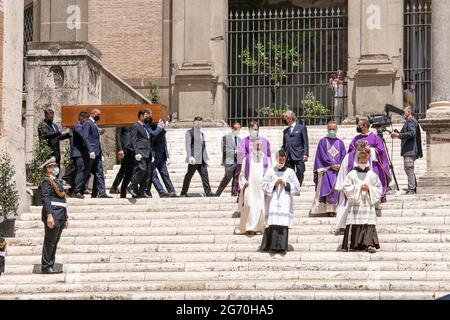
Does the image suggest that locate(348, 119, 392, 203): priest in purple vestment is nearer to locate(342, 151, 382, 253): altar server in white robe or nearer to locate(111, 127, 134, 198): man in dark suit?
locate(342, 151, 382, 253): altar server in white robe

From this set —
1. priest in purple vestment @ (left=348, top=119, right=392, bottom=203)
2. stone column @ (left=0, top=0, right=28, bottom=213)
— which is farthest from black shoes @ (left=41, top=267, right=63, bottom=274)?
priest in purple vestment @ (left=348, top=119, right=392, bottom=203)

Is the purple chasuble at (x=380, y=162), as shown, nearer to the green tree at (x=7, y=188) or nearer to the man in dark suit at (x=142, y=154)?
the man in dark suit at (x=142, y=154)

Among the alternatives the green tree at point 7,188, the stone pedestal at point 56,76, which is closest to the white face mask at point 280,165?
the green tree at point 7,188

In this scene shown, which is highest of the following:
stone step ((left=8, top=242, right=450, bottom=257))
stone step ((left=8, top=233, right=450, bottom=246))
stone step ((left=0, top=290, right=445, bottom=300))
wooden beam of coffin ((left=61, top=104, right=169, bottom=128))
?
wooden beam of coffin ((left=61, top=104, right=169, bottom=128))

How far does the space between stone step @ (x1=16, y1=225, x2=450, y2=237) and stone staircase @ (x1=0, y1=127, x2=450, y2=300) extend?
0.01 meters

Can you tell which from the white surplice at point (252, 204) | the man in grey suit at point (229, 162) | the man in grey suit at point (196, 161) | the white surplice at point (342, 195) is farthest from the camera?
the man in grey suit at point (196, 161)

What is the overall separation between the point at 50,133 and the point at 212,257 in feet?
17.0

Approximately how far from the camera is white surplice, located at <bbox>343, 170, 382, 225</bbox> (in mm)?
18469

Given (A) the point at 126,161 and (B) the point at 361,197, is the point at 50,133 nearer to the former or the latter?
(A) the point at 126,161

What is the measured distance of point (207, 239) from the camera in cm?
1942

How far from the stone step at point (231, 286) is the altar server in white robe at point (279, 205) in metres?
1.17

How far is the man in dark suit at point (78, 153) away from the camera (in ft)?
72.4

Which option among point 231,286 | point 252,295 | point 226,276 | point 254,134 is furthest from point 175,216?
point 252,295
